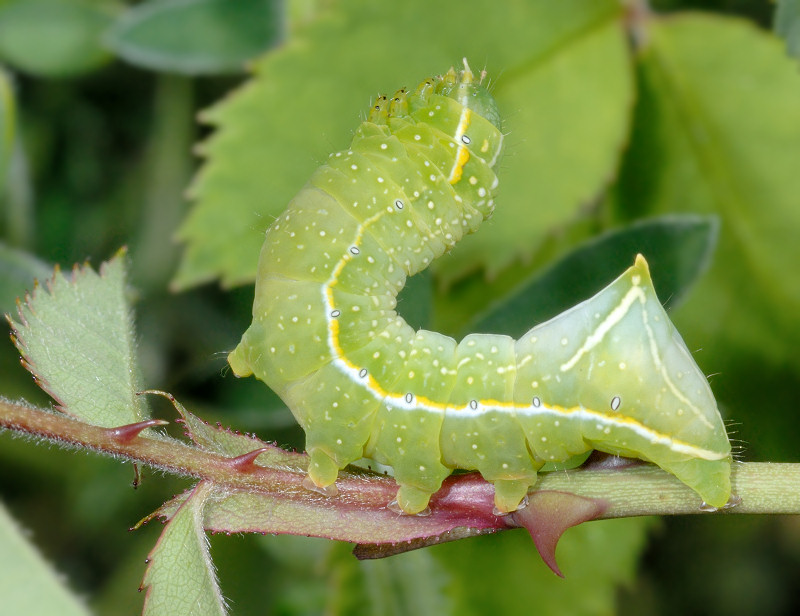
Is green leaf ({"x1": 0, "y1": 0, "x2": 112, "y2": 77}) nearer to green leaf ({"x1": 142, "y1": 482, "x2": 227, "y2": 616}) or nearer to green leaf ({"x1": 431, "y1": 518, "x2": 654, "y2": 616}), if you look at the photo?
green leaf ({"x1": 431, "y1": 518, "x2": 654, "y2": 616})

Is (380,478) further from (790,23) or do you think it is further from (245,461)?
(790,23)

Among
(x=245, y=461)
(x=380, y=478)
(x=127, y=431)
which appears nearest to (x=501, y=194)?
(x=380, y=478)

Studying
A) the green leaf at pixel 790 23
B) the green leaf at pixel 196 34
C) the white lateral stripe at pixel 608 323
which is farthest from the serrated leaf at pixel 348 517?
the green leaf at pixel 196 34

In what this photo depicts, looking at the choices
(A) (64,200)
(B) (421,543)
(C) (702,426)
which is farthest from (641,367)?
(A) (64,200)

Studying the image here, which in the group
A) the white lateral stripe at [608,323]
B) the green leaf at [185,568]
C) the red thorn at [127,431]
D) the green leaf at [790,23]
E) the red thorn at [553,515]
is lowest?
the green leaf at [185,568]

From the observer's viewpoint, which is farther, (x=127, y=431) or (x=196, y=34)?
(x=196, y=34)

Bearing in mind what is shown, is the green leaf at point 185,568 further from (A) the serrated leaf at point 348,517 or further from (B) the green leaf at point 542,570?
(B) the green leaf at point 542,570

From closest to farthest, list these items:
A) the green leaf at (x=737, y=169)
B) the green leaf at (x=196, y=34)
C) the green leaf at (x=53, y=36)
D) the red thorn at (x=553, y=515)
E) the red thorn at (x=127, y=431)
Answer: the red thorn at (x=127, y=431), the red thorn at (x=553, y=515), the green leaf at (x=737, y=169), the green leaf at (x=196, y=34), the green leaf at (x=53, y=36)

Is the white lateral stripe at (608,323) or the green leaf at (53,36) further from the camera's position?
the green leaf at (53,36)
